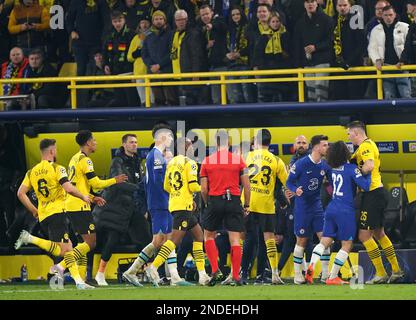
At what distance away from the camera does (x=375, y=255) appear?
20.4 metres

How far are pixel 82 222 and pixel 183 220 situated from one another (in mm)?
1614

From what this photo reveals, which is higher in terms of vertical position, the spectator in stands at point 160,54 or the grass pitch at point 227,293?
the spectator in stands at point 160,54

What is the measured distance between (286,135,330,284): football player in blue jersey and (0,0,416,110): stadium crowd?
2.27 metres

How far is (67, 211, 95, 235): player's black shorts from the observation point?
69.3ft

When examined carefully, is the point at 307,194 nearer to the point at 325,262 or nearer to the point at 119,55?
the point at 325,262

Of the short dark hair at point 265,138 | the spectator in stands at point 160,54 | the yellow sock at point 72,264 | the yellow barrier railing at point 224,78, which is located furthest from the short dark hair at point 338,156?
the spectator in stands at point 160,54

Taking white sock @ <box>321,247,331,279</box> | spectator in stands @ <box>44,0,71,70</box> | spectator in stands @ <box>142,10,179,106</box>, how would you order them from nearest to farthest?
white sock @ <box>321,247,331,279</box>, spectator in stands @ <box>142,10,179,106</box>, spectator in stands @ <box>44,0,71,70</box>

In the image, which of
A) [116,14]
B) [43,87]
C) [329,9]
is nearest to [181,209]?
[329,9]

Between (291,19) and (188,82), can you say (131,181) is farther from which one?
(291,19)

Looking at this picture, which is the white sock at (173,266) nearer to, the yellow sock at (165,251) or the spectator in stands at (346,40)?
the yellow sock at (165,251)

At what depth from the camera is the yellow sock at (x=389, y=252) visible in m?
20.5

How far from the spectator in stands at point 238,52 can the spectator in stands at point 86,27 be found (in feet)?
7.95

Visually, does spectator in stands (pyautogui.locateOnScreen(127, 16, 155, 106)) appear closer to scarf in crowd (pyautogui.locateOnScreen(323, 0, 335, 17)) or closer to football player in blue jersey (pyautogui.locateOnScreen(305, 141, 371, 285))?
scarf in crowd (pyautogui.locateOnScreen(323, 0, 335, 17))

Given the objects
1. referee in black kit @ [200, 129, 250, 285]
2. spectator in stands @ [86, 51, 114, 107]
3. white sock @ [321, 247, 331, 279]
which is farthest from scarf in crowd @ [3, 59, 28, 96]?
white sock @ [321, 247, 331, 279]
